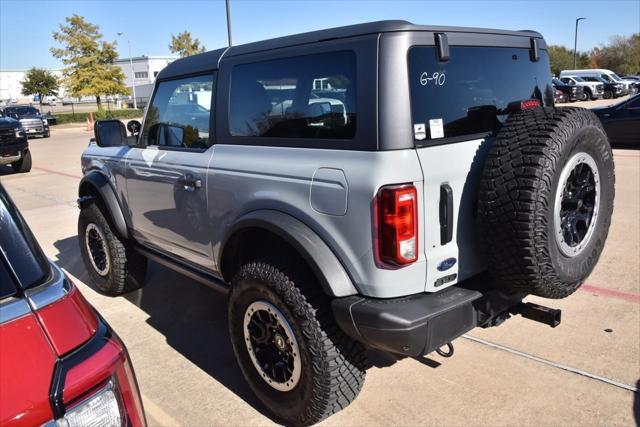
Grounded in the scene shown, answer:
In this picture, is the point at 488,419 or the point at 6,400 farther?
the point at 488,419

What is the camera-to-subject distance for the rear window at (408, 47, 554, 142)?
242 cm

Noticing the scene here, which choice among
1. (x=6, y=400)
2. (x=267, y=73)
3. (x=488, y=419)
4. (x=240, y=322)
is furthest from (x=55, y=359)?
(x=488, y=419)

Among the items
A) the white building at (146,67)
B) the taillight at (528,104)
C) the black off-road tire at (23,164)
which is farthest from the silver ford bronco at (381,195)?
the white building at (146,67)

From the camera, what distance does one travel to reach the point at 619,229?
232 inches

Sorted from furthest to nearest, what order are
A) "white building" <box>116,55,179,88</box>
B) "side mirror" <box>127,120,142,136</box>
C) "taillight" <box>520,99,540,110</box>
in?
1. "white building" <box>116,55,179,88</box>
2. "side mirror" <box>127,120,142,136</box>
3. "taillight" <box>520,99,540,110</box>

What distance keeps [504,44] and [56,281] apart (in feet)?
8.49

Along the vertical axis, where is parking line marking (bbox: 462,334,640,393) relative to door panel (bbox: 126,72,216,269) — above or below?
below

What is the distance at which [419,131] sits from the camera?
7.79 feet

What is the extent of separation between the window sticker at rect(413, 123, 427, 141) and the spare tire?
1.10 feet

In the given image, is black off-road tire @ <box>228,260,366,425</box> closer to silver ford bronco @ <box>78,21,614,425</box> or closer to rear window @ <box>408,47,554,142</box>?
silver ford bronco @ <box>78,21,614,425</box>

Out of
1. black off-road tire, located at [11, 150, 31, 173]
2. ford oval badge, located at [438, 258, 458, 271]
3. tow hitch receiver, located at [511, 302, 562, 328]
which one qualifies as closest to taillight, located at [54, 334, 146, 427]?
ford oval badge, located at [438, 258, 458, 271]

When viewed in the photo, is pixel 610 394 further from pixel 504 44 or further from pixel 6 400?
pixel 6 400

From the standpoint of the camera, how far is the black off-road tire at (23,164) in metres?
13.3

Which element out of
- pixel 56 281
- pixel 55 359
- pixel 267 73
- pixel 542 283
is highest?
pixel 267 73
